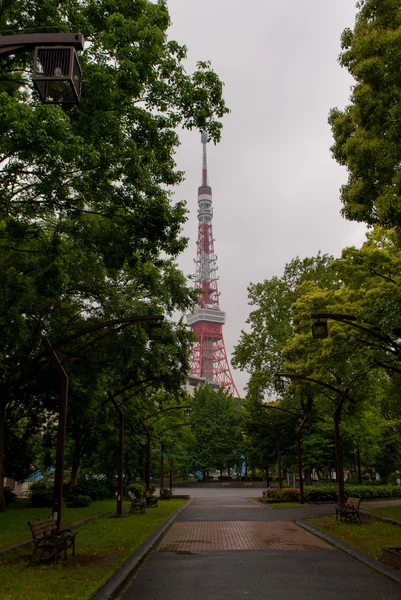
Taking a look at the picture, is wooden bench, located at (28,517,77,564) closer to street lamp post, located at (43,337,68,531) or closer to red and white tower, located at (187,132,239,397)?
street lamp post, located at (43,337,68,531)

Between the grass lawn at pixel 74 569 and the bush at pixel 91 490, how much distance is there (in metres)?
15.6

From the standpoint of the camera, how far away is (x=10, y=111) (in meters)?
9.18

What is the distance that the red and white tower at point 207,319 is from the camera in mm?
140750

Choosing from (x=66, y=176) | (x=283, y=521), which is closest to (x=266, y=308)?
(x=283, y=521)

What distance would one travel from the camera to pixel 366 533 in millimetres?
15922

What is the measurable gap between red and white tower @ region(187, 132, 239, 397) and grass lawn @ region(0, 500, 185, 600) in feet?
394

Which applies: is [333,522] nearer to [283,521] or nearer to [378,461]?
[283,521]

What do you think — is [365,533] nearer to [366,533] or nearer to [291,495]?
[366,533]

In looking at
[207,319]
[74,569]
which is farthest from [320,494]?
[207,319]

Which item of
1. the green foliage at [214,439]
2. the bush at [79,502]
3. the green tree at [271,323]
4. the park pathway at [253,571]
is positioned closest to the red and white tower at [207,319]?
the green foliage at [214,439]

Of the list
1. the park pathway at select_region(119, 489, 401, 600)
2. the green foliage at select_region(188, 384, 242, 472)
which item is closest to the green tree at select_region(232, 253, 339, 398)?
the park pathway at select_region(119, 489, 401, 600)

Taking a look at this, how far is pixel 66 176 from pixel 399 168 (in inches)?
286

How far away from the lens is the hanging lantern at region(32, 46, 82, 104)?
547cm

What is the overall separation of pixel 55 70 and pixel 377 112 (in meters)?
8.12
